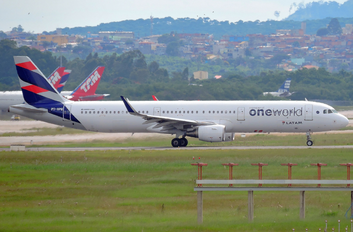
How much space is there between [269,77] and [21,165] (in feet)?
337

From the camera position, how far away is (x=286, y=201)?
20.7m

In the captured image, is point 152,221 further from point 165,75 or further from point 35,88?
point 165,75

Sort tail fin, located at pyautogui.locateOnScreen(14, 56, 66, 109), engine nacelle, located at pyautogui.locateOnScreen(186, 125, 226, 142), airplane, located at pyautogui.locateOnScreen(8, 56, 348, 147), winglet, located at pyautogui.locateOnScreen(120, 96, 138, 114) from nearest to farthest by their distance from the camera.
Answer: winglet, located at pyautogui.locateOnScreen(120, 96, 138, 114), engine nacelle, located at pyautogui.locateOnScreen(186, 125, 226, 142), airplane, located at pyautogui.locateOnScreen(8, 56, 348, 147), tail fin, located at pyautogui.locateOnScreen(14, 56, 66, 109)

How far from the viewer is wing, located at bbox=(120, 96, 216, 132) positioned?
38.6 metres

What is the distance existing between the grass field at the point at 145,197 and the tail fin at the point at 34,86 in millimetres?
9642

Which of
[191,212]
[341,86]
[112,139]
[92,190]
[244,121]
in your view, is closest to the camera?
[191,212]

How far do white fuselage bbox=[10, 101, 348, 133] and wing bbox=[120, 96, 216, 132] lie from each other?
645 millimetres

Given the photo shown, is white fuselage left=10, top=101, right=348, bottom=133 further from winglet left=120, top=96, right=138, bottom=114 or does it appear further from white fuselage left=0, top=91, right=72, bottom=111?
white fuselage left=0, top=91, right=72, bottom=111

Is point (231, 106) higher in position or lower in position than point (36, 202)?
higher

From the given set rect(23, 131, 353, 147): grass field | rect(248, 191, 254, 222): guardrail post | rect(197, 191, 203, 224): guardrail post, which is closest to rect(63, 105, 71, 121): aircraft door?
rect(23, 131, 353, 147): grass field

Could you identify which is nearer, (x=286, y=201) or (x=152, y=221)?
(x=152, y=221)

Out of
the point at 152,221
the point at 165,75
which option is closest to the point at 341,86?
the point at 165,75

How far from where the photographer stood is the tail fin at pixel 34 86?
4106 centimetres

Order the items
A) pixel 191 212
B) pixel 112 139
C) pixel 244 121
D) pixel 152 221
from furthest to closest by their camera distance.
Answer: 1. pixel 112 139
2. pixel 244 121
3. pixel 191 212
4. pixel 152 221
